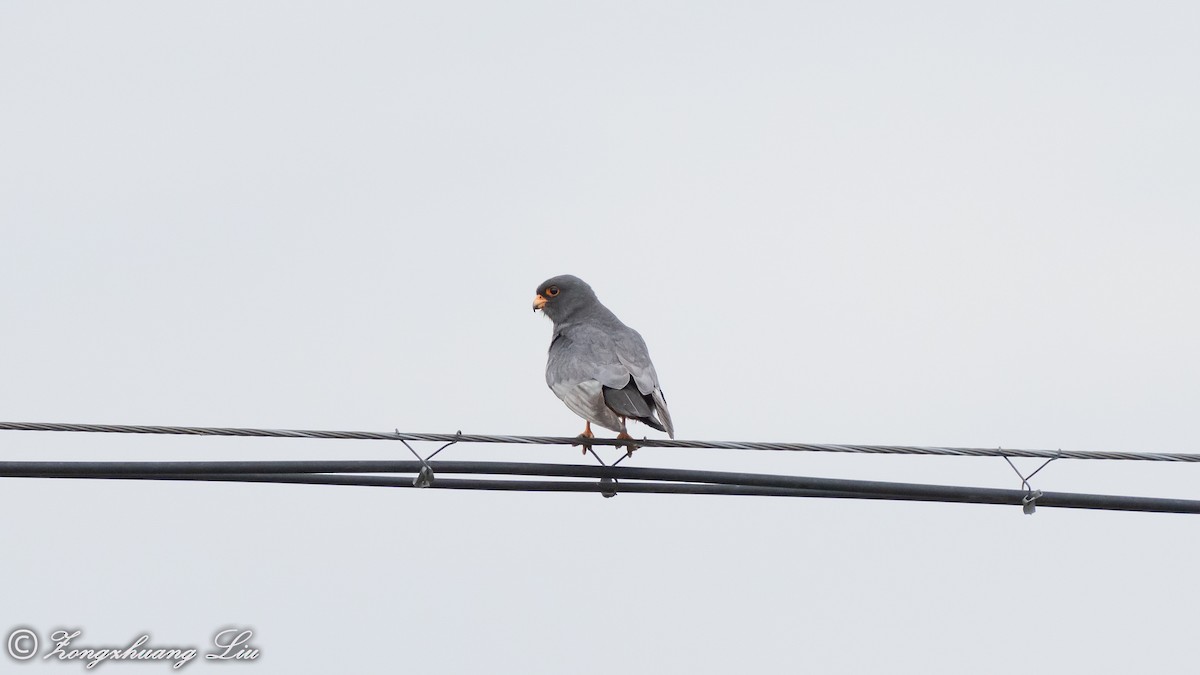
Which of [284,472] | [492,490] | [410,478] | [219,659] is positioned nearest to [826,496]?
[492,490]

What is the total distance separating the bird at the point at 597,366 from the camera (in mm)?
8922

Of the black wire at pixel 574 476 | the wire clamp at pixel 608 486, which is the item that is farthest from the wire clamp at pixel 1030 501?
the wire clamp at pixel 608 486

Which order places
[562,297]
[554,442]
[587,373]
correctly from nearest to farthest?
[554,442], [587,373], [562,297]

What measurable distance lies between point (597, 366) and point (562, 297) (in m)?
2.39

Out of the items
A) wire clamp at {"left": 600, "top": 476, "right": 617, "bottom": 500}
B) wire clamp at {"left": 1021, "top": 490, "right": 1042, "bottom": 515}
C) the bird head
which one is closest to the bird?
the bird head

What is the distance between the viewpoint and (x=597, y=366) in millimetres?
9555

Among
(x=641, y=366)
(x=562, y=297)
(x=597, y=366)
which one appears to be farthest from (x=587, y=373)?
(x=562, y=297)

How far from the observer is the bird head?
11.7m

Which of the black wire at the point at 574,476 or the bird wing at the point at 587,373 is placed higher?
the bird wing at the point at 587,373

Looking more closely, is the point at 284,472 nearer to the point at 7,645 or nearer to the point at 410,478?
the point at 410,478

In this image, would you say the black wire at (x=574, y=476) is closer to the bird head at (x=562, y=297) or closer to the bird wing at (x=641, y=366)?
the bird wing at (x=641, y=366)

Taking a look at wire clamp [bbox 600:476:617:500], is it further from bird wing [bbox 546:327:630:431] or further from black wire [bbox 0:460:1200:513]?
bird wing [bbox 546:327:630:431]

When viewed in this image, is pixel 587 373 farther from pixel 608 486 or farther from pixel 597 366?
pixel 608 486

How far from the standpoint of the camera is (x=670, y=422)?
8.66 meters
